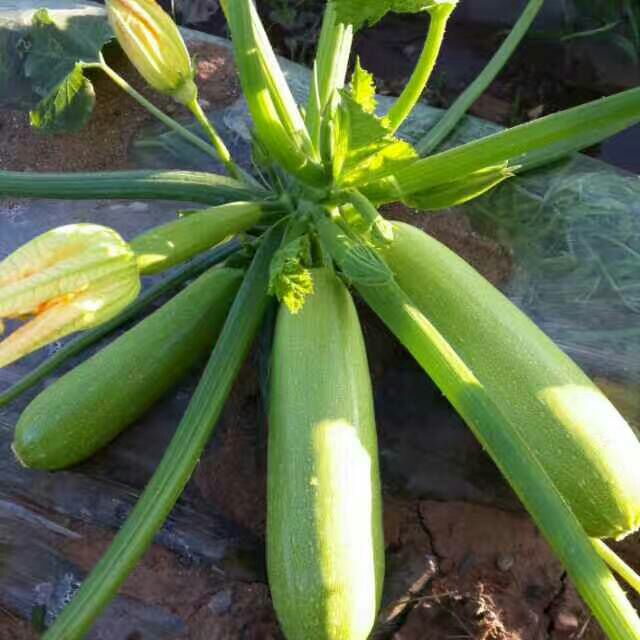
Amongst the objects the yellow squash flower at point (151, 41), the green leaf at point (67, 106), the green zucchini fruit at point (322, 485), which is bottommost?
the green zucchini fruit at point (322, 485)

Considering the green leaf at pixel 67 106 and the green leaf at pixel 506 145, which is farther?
the green leaf at pixel 67 106

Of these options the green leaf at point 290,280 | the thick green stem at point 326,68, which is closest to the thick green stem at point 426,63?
the thick green stem at point 326,68

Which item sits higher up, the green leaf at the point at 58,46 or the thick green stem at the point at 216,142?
the green leaf at the point at 58,46

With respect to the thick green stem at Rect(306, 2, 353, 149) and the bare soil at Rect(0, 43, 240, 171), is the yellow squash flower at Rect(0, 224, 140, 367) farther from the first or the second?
the bare soil at Rect(0, 43, 240, 171)

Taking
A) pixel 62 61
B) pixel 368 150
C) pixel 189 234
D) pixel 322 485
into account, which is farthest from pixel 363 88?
pixel 62 61

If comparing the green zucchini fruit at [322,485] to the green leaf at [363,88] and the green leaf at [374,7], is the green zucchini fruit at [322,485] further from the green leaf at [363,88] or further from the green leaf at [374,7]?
the green leaf at [374,7]

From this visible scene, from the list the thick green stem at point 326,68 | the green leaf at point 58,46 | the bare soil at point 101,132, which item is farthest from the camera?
the bare soil at point 101,132

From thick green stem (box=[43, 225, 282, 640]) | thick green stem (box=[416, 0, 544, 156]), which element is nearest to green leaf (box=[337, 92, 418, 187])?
thick green stem (box=[43, 225, 282, 640])
